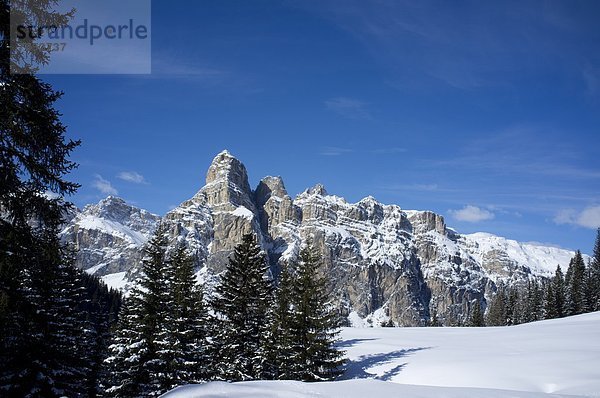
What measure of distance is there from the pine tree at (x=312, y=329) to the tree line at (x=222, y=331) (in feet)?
0.17

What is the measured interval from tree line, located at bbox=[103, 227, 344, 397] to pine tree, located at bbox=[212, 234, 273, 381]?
0.06m

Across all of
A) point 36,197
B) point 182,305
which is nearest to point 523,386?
point 182,305

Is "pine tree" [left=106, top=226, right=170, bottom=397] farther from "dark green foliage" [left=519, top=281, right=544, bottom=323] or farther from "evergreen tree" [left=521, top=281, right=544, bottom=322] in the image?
"evergreen tree" [left=521, top=281, right=544, bottom=322]

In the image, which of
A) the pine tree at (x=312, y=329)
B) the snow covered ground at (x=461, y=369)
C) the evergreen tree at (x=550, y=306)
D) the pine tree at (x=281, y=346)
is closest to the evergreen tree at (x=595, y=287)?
the evergreen tree at (x=550, y=306)

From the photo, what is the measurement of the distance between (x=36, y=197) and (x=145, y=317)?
14.0m

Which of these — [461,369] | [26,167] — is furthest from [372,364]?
[26,167]

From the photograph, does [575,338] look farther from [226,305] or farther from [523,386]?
[226,305]

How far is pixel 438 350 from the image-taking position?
28.8 meters

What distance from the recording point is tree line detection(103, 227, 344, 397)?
74.8 ft

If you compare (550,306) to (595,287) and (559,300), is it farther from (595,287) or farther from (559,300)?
(595,287)

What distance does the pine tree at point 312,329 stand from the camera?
75.2 feet

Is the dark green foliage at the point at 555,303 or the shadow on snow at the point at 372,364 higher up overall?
the shadow on snow at the point at 372,364

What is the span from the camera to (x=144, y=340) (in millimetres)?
22953

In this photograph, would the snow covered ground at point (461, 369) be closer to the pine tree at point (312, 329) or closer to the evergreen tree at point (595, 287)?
the pine tree at point (312, 329)
